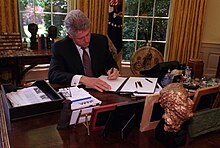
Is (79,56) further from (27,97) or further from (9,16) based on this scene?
(9,16)

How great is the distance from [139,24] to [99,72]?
212cm

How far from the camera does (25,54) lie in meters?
2.87

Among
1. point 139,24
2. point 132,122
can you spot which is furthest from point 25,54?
point 132,122

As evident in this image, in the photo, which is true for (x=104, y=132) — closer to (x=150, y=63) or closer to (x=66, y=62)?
(x=66, y=62)

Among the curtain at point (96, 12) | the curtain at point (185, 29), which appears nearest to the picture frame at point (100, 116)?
the curtain at point (96, 12)

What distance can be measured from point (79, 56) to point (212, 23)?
9.16 ft

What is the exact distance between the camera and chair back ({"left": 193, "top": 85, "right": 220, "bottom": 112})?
41.8 inches

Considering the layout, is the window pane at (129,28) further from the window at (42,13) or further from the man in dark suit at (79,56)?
the man in dark suit at (79,56)

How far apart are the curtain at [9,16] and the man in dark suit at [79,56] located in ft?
4.62

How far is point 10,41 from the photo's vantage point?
2971 mm

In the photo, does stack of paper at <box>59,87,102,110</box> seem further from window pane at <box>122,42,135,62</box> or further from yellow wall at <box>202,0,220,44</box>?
yellow wall at <box>202,0,220,44</box>

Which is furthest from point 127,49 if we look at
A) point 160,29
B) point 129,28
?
point 160,29

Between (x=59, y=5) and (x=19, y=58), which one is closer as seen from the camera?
(x=19, y=58)

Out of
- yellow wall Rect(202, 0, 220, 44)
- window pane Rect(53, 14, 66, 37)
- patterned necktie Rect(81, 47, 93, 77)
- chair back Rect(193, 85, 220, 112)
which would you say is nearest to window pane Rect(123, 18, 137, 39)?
window pane Rect(53, 14, 66, 37)
